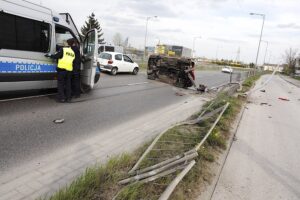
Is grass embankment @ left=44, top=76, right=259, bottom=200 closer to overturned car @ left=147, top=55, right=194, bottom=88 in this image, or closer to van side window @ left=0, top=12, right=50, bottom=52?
van side window @ left=0, top=12, right=50, bottom=52

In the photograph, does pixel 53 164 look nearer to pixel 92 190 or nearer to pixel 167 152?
pixel 92 190

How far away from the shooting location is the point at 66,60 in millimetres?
8344

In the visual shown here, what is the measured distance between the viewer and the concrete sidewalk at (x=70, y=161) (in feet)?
11.7

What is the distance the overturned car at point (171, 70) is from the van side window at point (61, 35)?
28.2 feet

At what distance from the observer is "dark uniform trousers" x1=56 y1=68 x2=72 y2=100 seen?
8438 millimetres

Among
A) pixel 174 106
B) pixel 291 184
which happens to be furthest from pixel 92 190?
pixel 174 106

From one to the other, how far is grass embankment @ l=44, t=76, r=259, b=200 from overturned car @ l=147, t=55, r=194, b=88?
10.6 metres

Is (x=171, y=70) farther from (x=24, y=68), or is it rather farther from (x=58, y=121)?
(x=58, y=121)

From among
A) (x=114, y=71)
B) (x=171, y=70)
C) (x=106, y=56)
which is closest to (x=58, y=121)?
(x=171, y=70)

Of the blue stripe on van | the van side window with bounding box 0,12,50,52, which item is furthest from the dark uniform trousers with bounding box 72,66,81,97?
the van side window with bounding box 0,12,50,52

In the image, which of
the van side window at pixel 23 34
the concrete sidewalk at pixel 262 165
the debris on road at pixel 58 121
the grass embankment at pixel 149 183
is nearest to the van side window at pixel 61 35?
the van side window at pixel 23 34

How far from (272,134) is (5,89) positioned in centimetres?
749

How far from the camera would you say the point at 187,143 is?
5.57 m

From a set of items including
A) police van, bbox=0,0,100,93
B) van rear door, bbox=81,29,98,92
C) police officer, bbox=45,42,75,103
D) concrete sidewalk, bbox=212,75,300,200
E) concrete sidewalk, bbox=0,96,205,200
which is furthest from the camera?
van rear door, bbox=81,29,98,92
